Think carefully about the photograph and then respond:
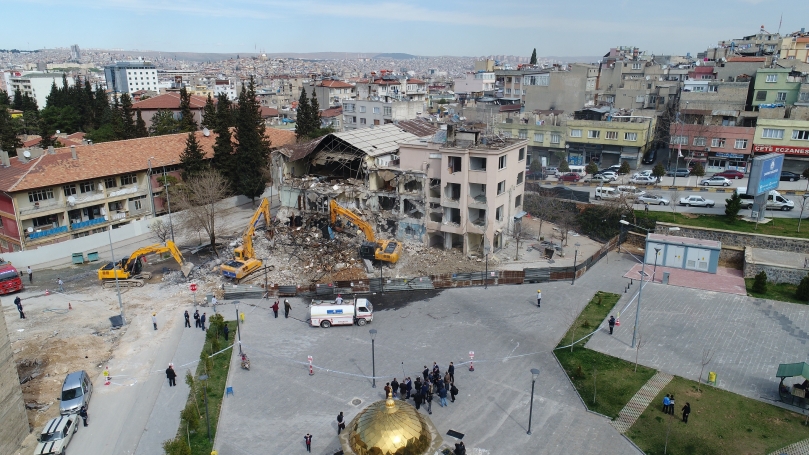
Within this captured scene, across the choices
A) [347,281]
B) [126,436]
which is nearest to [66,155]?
[347,281]

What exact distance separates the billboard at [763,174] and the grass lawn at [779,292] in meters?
8.09

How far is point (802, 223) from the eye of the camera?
39875mm

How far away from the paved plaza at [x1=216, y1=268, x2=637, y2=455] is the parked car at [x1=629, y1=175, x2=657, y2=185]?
23.1m

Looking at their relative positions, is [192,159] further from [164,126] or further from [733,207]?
[733,207]

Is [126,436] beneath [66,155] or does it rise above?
beneath

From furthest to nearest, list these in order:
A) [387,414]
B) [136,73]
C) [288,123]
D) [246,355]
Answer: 1. [136,73]
2. [288,123]
3. [246,355]
4. [387,414]

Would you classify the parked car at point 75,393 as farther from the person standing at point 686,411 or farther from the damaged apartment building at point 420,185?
the person standing at point 686,411

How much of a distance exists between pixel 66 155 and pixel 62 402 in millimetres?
33252

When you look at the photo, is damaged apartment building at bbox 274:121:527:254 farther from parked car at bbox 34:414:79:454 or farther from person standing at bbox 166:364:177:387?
parked car at bbox 34:414:79:454

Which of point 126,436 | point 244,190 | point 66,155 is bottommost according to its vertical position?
point 126,436

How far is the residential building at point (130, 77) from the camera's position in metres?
184

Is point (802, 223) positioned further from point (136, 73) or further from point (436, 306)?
point (136, 73)

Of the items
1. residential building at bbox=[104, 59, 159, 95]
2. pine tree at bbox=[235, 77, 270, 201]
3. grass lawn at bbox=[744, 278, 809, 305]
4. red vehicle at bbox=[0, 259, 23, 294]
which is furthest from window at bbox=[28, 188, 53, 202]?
residential building at bbox=[104, 59, 159, 95]

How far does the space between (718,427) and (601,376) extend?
16.2ft
